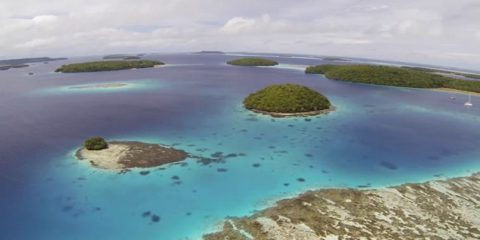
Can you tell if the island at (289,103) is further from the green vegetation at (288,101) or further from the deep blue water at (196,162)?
the deep blue water at (196,162)

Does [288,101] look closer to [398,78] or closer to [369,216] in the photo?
[369,216]

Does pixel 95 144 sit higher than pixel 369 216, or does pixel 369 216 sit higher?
pixel 95 144

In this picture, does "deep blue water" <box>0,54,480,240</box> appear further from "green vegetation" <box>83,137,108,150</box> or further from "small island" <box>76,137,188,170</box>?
"green vegetation" <box>83,137,108,150</box>

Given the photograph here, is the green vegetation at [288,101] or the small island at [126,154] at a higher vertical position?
the green vegetation at [288,101]

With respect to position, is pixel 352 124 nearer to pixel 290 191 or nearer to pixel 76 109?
pixel 290 191

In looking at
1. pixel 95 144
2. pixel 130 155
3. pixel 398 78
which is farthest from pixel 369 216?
pixel 398 78

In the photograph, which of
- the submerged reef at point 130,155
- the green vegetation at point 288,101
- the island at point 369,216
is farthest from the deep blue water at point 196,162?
the green vegetation at point 288,101
